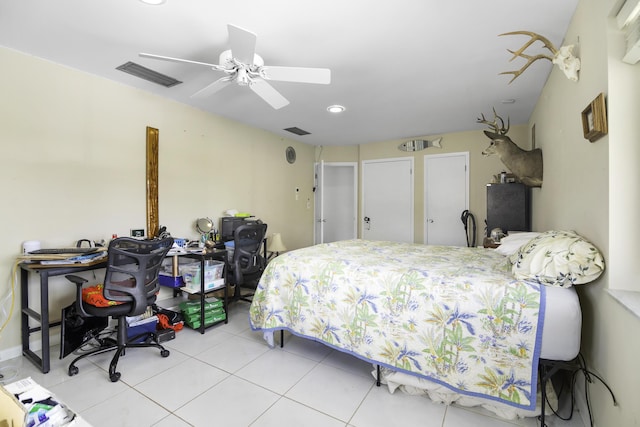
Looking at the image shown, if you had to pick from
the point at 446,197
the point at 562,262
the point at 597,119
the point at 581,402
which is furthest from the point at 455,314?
the point at 446,197

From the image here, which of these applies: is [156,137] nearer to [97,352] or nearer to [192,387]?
[97,352]

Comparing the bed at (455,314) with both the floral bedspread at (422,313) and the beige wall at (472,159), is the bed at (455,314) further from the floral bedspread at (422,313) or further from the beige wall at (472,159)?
the beige wall at (472,159)

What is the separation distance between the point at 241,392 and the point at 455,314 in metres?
1.46

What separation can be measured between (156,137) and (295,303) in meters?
2.48

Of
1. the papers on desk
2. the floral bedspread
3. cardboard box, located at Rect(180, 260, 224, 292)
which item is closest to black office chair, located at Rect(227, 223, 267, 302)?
cardboard box, located at Rect(180, 260, 224, 292)

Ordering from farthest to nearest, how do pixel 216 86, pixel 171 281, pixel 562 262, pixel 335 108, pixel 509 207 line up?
pixel 509 207, pixel 335 108, pixel 171 281, pixel 216 86, pixel 562 262

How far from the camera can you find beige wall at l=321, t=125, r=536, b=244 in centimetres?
442

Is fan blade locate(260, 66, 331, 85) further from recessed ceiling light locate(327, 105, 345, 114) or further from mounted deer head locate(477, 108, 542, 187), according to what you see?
mounted deer head locate(477, 108, 542, 187)

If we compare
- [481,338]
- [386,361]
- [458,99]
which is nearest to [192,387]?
[386,361]

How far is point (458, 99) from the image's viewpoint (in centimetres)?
336

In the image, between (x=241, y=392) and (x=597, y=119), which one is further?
(x=241, y=392)

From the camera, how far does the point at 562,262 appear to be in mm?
1558

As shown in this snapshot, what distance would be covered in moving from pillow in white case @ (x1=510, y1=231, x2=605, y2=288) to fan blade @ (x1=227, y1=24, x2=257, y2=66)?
2062 millimetres

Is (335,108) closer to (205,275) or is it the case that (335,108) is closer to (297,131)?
(297,131)
